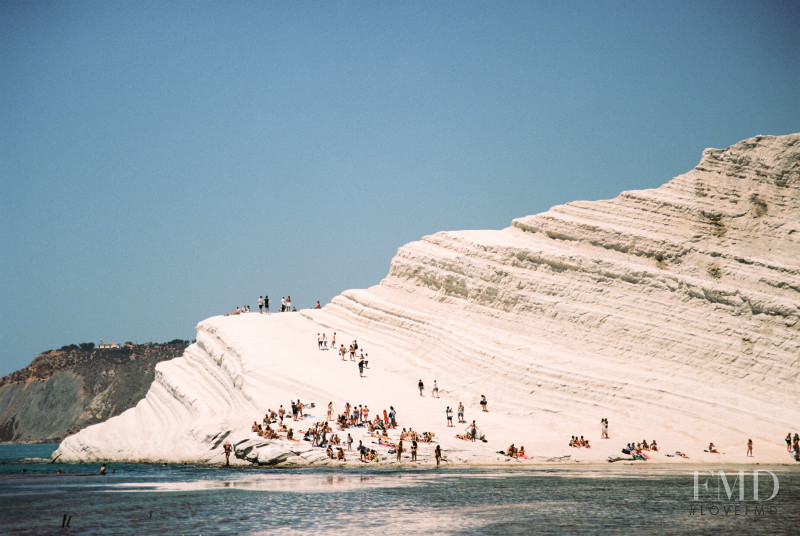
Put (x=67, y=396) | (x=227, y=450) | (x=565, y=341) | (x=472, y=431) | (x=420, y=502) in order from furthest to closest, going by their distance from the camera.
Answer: (x=67, y=396), (x=565, y=341), (x=472, y=431), (x=227, y=450), (x=420, y=502)

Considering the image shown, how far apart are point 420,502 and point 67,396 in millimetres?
89037

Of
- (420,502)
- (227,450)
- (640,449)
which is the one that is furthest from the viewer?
(227,450)

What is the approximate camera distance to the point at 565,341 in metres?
34.0

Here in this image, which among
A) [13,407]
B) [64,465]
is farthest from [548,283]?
[13,407]

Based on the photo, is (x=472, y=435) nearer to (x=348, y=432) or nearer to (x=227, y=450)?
(x=348, y=432)

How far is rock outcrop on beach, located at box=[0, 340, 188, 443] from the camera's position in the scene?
303 ft

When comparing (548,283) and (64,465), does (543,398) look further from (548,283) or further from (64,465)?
(64,465)

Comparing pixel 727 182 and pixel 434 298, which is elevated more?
pixel 727 182

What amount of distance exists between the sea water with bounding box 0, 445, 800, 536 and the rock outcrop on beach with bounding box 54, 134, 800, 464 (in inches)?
144

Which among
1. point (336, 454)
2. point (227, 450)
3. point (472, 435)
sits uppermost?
point (472, 435)

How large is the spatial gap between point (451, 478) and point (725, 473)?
7.79 metres

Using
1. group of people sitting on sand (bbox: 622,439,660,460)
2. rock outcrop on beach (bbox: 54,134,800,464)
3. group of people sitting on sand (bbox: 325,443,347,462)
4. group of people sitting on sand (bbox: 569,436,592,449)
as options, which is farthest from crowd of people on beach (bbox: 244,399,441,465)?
Answer: group of people sitting on sand (bbox: 622,439,660,460)

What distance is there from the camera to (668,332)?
108 feet

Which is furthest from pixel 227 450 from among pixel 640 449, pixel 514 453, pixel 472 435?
pixel 640 449
